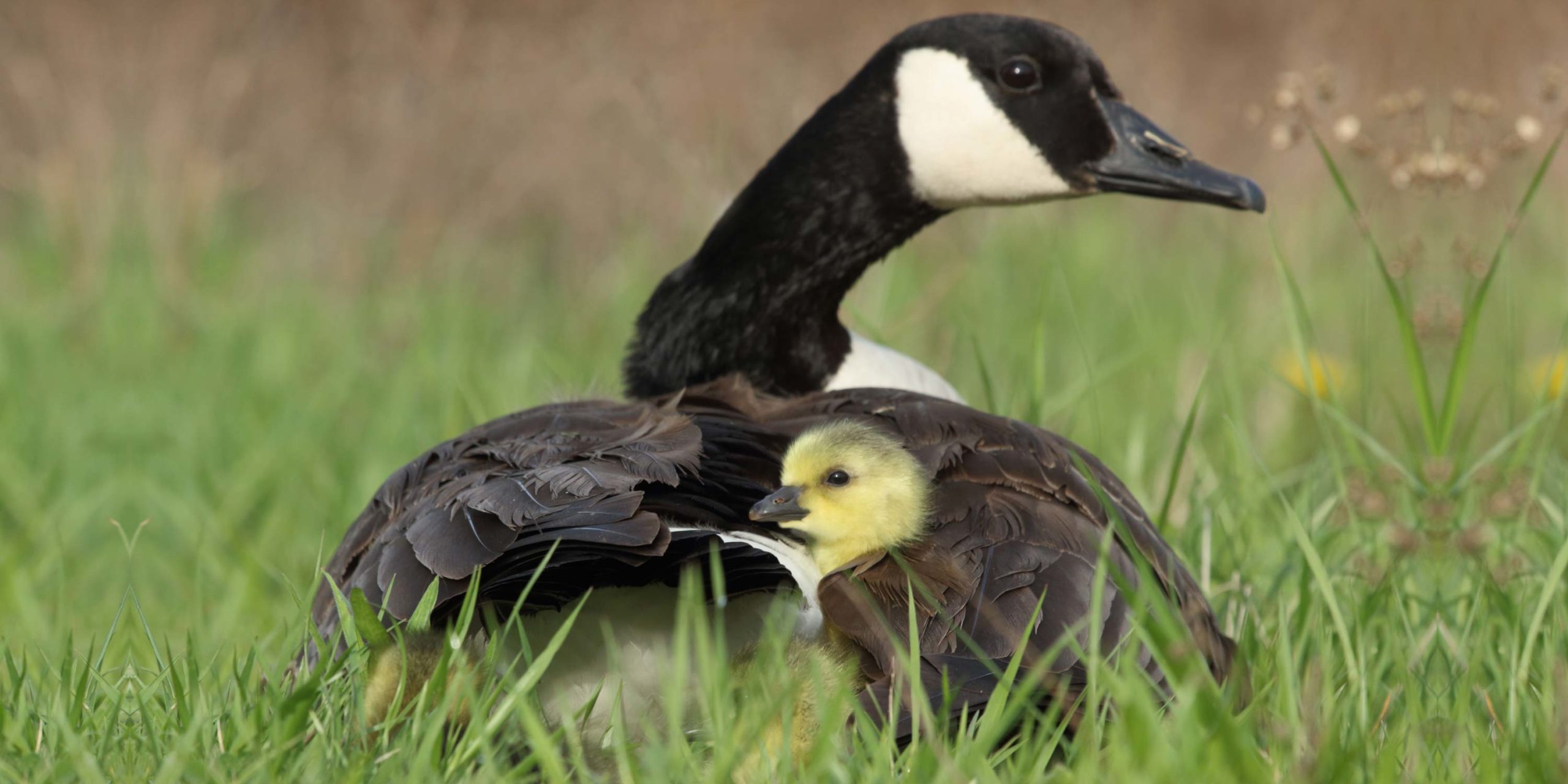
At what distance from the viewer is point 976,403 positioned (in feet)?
17.7

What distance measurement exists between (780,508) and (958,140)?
1634 mm

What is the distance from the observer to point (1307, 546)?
237cm

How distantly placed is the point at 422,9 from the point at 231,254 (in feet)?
4.86

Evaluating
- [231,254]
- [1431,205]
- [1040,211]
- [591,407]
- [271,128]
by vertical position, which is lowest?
[1431,205]

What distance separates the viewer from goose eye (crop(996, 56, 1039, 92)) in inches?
150

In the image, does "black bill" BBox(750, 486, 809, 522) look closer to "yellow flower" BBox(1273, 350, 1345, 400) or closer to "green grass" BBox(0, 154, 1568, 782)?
"green grass" BBox(0, 154, 1568, 782)

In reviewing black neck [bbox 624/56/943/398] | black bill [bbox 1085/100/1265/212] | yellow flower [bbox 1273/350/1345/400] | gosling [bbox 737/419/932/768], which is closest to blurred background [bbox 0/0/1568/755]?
yellow flower [bbox 1273/350/1345/400]

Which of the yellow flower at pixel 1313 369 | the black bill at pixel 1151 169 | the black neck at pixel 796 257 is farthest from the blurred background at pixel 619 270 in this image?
the black neck at pixel 796 257

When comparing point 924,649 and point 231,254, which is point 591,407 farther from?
point 231,254

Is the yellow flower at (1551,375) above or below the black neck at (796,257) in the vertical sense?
below

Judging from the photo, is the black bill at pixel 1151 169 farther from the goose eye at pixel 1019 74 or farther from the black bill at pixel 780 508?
the black bill at pixel 780 508

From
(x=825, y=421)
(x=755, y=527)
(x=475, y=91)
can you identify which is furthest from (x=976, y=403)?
(x=475, y=91)

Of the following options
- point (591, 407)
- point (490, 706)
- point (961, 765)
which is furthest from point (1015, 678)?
point (591, 407)

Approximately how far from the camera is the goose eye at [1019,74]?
3818 mm
